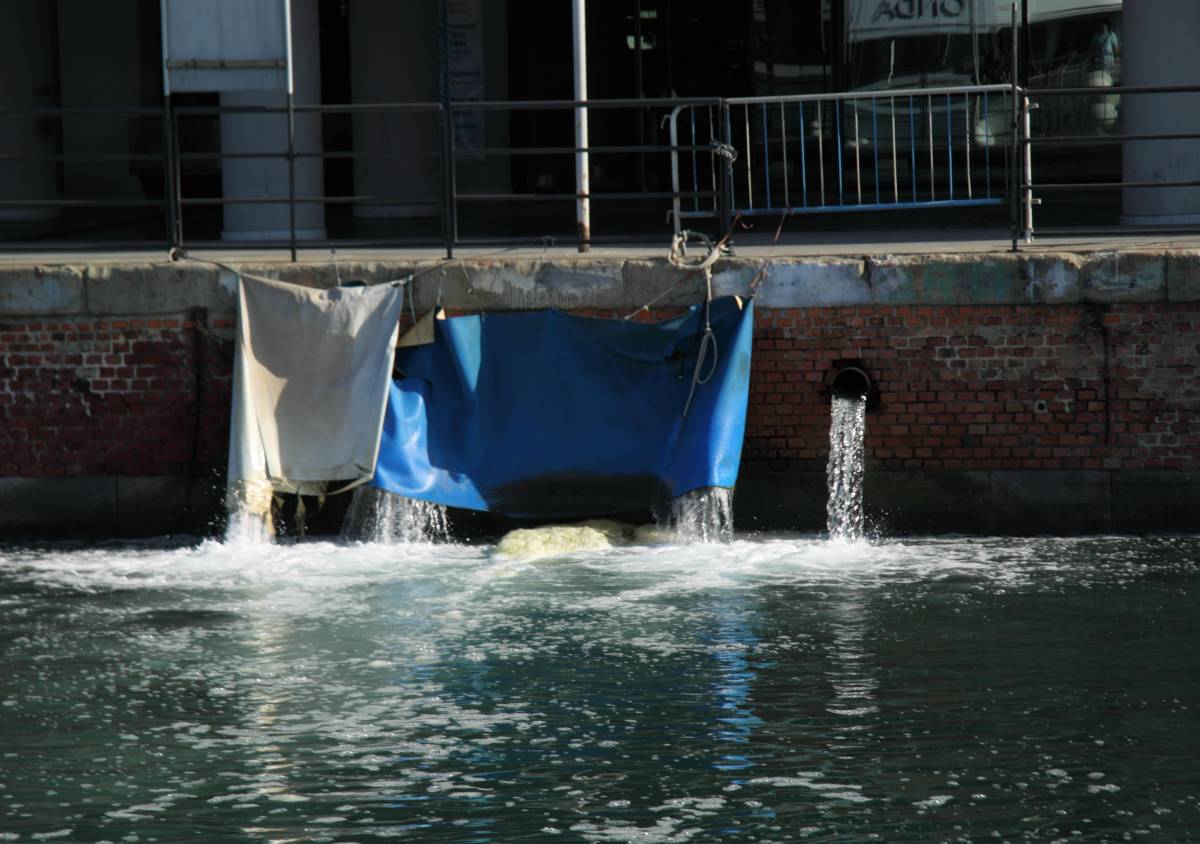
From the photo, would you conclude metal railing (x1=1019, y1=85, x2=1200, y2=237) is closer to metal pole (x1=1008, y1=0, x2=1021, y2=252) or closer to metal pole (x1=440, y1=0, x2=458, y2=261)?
metal pole (x1=1008, y1=0, x2=1021, y2=252)

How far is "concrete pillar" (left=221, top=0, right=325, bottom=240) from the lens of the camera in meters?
14.7

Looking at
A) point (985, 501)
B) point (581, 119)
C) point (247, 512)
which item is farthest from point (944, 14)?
point (247, 512)

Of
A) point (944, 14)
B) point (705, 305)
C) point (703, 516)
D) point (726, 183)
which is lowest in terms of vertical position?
point (703, 516)

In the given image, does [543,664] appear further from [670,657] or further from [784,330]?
[784,330]

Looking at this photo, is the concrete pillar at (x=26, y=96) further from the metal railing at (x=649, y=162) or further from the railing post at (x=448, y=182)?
the railing post at (x=448, y=182)

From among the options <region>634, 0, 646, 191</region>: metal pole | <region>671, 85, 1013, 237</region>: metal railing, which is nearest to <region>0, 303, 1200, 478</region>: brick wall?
<region>671, 85, 1013, 237</region>: metal railing

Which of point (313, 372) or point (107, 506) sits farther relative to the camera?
point (107, 506)

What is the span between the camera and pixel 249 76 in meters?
12.1

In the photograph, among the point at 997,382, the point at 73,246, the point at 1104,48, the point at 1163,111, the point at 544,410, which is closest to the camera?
the point at 997,382

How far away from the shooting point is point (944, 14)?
56.3 feet

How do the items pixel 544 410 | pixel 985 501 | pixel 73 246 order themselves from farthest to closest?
pixel 73 246
pixel 544 410
pixel 985 501

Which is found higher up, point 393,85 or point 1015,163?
point 393,85

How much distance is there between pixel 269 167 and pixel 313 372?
3894 millimetres

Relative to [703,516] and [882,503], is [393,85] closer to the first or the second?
Answer: [703,516]
